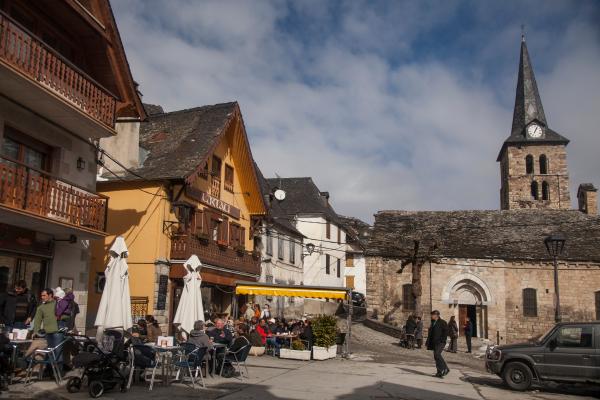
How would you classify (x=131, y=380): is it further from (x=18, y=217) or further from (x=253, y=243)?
(x=253, y=243)

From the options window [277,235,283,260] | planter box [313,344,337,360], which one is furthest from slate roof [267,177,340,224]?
planter box [313,344,337,360]

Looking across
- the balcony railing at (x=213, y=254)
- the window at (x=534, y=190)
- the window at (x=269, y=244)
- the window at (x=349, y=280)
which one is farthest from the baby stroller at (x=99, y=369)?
the window at (x=534, y=190)

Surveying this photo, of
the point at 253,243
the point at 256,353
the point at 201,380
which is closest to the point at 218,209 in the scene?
the point at 253,243

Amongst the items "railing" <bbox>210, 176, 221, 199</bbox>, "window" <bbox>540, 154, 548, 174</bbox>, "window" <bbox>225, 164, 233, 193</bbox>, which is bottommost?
"railing" <bbox>210, 176, 221, 199</bbox>

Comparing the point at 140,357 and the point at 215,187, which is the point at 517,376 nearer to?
the point at 140,357

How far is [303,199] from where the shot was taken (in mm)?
45250

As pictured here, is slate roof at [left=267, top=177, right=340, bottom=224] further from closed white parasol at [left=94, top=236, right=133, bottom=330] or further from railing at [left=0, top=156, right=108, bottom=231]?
closed white parasol at [left=94, top=236, right=133, bottom=330]

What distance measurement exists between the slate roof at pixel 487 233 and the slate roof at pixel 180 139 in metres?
17.0

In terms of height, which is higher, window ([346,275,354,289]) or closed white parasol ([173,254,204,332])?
window ([346,275,354,289])

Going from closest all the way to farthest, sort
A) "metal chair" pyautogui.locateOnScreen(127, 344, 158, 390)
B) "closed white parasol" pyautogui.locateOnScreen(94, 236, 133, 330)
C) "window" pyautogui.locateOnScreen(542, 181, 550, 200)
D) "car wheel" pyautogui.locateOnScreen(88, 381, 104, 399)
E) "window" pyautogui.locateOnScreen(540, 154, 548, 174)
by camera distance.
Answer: "car wheel" pyautogui.locateOnScreen(88, 381, 104, 399)
"metal chair" pyautogui.locateOnScreen(127, 344, 158, 390)
"closed white parasol" pyautogui.locateOnScreen(94, 236, 133, 330)
"window" pyautogui.locateOnScreen(542, 181, 550, 200)
"window" pyautogui.locateOnScreen(540, 154, 548, 174)

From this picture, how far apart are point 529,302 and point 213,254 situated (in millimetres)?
22641

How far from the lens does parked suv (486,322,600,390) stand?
1272cm

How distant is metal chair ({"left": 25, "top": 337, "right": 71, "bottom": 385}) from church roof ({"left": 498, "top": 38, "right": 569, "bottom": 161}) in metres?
59.5

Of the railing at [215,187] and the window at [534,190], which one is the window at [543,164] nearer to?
the window at [534,190]
